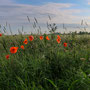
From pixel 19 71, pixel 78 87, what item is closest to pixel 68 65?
pixel 78 87

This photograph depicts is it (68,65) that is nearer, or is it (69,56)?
(68,65)

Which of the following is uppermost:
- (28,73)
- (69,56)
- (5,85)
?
(69,56)

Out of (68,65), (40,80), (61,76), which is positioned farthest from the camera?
(68,65)

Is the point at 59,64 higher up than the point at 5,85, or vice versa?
the point at 59,64

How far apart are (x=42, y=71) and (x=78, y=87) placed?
2.14ft

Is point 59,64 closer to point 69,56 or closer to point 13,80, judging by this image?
point 69,56

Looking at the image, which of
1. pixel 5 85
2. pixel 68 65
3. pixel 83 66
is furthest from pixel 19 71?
pixel 83 66

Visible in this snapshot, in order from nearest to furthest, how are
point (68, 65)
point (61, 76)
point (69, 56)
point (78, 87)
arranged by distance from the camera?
point (78, 87)
point (61, 76)
point (68, 65)
point (69, 56)

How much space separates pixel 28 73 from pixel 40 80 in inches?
10.1

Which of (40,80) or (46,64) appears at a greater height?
(46,64)

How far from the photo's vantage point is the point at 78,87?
73.0 inches

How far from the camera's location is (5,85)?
2.13 metres

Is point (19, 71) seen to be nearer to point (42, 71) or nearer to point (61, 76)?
point (42, 71)

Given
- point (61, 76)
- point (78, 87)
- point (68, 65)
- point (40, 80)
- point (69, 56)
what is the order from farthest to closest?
1. point (69, 56)
2. point (68, 65)
3. point (61, 76)
4. point (40, 80)
5. point (78, 87)
